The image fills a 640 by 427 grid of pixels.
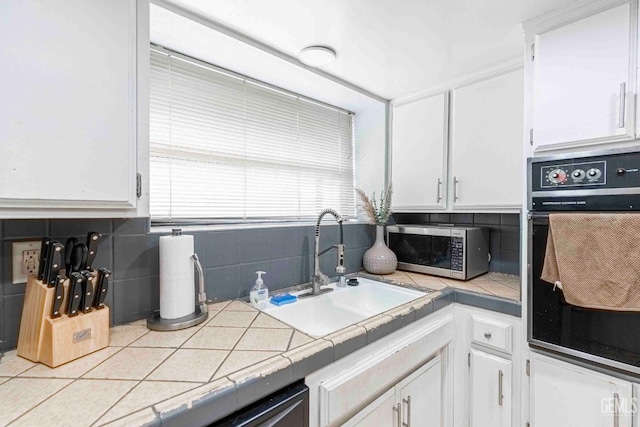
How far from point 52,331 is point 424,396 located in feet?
4.76

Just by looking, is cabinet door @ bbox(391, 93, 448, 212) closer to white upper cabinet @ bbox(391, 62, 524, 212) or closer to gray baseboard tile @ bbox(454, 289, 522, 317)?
white upper cabinet @ bbox(391, 62, 524, 212)

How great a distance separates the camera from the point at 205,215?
4.83ft

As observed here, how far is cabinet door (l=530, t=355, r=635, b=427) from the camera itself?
3.51 feet

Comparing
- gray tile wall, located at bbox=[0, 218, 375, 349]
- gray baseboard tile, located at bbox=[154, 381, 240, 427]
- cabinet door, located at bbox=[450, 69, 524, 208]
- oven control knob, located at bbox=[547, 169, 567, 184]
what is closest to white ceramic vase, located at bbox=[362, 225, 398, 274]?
gray tile wall, located at bbox=[0, 218, 375, 349]

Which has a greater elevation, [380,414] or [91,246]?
[91,246]

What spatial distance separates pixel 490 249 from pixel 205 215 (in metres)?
1.81

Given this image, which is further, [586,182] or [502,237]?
[502,237]

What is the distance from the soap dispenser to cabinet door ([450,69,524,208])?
49.9 inches

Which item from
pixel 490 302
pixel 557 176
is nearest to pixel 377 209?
pixel 490 302

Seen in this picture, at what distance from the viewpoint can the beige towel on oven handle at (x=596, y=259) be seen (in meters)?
1.01

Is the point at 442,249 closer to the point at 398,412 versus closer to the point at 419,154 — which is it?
the point at 419,154

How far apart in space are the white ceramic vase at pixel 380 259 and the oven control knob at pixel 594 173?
3.50 ft

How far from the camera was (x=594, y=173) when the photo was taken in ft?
3.62

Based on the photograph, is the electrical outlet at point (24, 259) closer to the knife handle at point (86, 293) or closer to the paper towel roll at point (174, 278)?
the knife handle at point (86, 293)
